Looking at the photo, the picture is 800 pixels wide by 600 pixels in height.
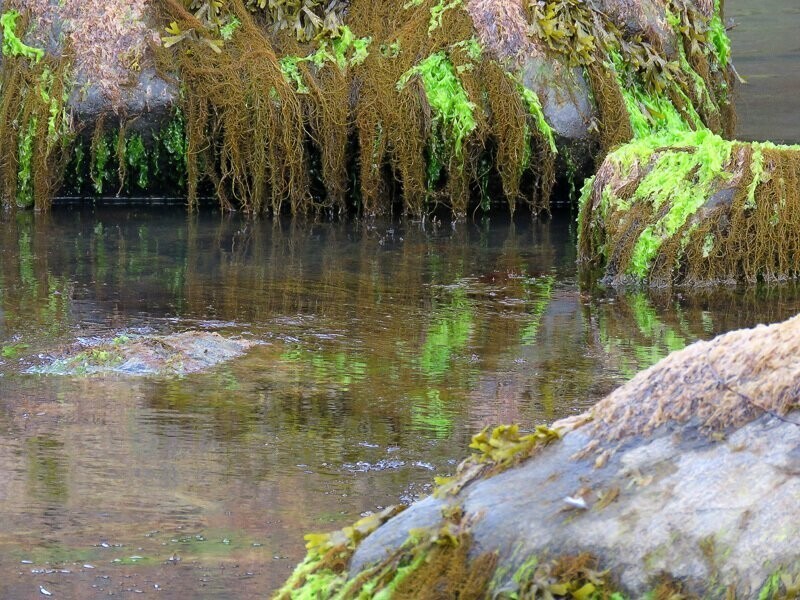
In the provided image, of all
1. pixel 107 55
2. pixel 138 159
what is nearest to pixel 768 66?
pixel 138 159

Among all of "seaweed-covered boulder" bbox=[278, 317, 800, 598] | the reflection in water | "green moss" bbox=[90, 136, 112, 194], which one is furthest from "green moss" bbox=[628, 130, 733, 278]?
"seaweed-covered boulder" bbox=[278, 317, 800, 598]

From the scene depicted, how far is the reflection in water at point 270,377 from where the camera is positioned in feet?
13.3

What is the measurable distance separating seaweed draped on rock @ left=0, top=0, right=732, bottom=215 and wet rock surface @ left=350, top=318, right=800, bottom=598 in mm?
8561

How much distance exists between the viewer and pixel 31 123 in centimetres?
1168

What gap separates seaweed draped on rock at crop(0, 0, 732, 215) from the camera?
37.8ft

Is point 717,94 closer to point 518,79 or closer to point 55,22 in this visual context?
point 518,79

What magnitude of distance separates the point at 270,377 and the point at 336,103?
579cm

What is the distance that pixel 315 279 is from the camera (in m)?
8.70

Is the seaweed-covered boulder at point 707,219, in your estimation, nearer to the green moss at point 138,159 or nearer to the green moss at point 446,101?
the green moss at point 446,101

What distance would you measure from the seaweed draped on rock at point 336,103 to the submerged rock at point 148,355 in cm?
504

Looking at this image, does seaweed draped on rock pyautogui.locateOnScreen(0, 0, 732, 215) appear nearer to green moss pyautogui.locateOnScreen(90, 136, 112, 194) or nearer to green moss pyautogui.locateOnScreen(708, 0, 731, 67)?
green moss pyautogui.locateOnScreen(90, 136, 112, 194)

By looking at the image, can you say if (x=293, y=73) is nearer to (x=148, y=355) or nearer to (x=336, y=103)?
(x=336, y=103)

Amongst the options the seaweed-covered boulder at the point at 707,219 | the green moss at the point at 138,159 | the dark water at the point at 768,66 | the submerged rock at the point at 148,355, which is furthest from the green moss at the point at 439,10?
the submerged rock at the point at 148,355

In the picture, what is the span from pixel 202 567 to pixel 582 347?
3506 mm
